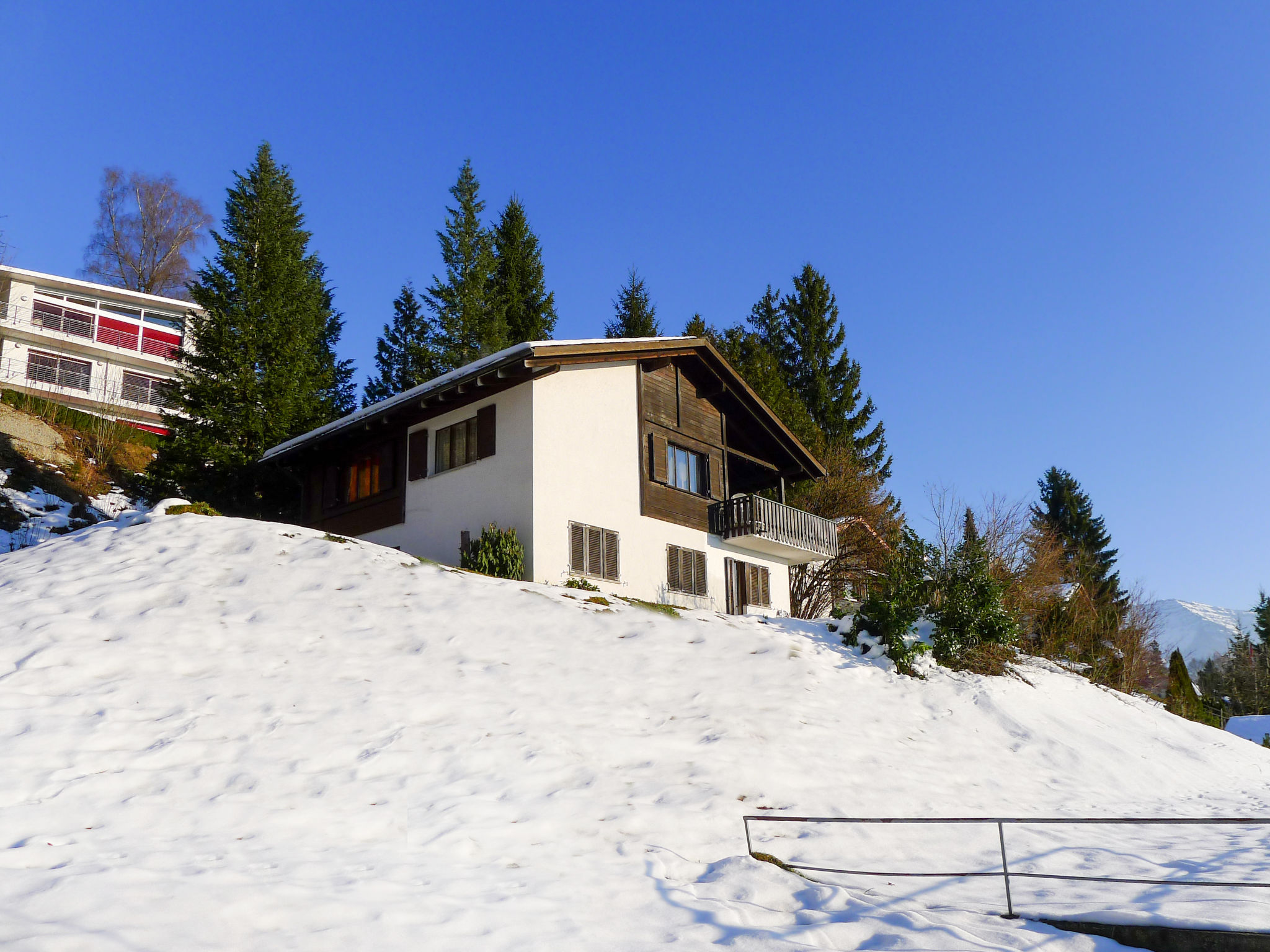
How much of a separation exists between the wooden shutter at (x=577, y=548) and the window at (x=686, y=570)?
3337 millimetres

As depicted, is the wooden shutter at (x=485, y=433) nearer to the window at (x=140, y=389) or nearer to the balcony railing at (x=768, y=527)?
the balcony railing at (x=768, y=527)

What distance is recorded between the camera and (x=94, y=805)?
7.88 meters

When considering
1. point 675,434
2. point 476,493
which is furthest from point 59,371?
point 675,434

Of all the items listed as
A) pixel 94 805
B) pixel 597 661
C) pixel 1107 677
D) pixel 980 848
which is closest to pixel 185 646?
pixel 94 805

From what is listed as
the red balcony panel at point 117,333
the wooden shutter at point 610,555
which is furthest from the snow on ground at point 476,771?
the red balcony panel at point 117,333

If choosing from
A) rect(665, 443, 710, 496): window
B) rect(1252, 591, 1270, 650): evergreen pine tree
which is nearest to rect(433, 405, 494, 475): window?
rect(665, 443, 710, 496): window

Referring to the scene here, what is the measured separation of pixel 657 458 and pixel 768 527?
4079 millimetres

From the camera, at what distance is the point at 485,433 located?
71.1 feet

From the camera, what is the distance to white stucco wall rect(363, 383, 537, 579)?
20.4 metres

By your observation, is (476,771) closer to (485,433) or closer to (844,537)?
(485,433)

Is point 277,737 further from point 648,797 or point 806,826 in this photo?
point 806,826

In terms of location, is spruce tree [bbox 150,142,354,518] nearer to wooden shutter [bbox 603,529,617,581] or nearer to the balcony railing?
wooden shutter [bbox 603,529,617,581]

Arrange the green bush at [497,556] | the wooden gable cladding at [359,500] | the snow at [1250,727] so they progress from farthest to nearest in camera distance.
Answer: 1. the snow at [1250,727]
2. the wooden gable cladding at [359,500]
3. the green bush at [497,556]

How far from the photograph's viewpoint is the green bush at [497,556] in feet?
63.2
